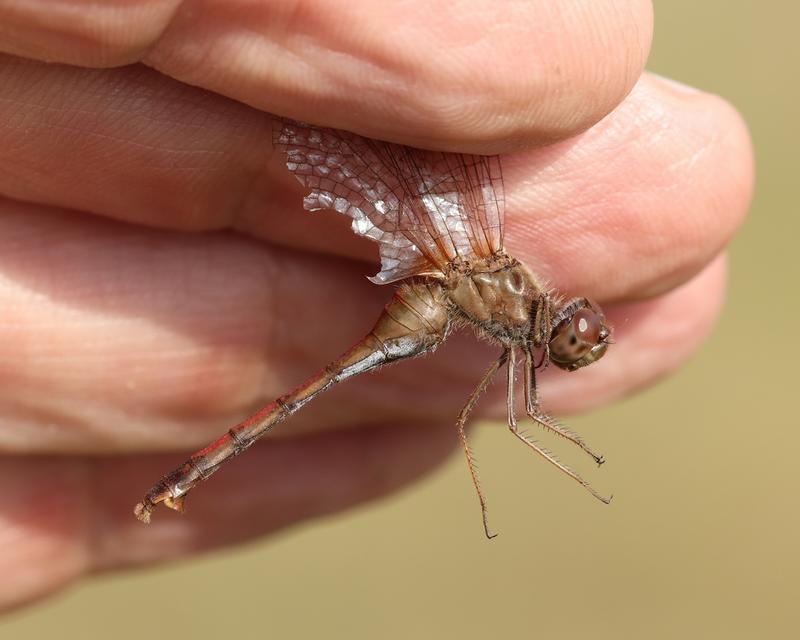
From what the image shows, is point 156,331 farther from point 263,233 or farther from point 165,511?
point 165,511

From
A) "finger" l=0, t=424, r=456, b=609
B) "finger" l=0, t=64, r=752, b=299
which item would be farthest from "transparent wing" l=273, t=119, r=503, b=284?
"finger" l=0, t=424, r=456, b=609

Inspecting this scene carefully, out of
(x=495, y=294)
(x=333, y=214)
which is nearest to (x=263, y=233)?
(x=333, y=214)

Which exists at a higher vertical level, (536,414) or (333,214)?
(333,214)

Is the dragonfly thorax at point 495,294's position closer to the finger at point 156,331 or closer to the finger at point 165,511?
the finger at point 156,331

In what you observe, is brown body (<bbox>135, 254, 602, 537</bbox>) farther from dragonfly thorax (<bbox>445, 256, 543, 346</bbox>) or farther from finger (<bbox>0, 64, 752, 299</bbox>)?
finger (<bbox>0, 64, 752, 299</bbox>)

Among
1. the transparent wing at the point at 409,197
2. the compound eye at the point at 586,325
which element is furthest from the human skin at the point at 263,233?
the compound eye at the point at 586,325

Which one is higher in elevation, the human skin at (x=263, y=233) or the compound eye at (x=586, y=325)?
the human skin at (x=263, y=233)

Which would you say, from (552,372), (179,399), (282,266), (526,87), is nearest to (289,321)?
(282,266)
